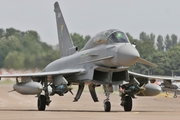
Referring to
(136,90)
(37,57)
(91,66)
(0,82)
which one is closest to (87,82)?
(91,66)

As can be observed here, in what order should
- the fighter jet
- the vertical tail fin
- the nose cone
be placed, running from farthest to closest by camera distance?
1. the vertical tail fin
2. the fighter jet
3. the nose cone

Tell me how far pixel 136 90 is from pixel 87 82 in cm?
197

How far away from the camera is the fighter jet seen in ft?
62.7

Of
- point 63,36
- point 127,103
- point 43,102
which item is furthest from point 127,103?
point 63,36

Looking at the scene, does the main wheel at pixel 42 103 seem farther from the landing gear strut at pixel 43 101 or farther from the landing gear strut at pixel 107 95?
the landing gear strut at pixel 107 95

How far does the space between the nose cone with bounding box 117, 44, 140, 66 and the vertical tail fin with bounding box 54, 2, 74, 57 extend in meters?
5.66

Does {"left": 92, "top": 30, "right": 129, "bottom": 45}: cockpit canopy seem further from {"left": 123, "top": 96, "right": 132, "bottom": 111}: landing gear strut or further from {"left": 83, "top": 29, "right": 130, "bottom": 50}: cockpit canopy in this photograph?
{"left": 123, "top": 96, "right": 132, "bottom": 111}: landing gear strut

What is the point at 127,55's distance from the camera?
726 inches

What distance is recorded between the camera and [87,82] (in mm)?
20391

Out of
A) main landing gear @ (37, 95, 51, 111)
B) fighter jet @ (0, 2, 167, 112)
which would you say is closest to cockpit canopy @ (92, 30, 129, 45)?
fighter jet @ (0, 2, 167, 112)

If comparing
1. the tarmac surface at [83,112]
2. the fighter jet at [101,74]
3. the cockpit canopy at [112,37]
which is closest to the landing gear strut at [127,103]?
the fighter jet at [101,74]

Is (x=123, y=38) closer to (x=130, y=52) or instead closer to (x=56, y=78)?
(x=130, y=52)

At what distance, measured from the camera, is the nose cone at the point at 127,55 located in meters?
18.4

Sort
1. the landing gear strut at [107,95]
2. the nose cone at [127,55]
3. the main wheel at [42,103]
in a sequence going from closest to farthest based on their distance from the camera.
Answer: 1. the nose cone at [127,55]
2. the landing gear strut at [107,95]
3. the main wheel at [42,103]
